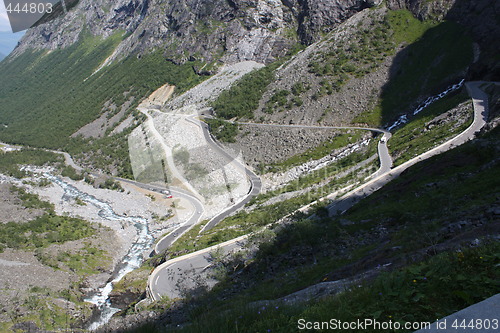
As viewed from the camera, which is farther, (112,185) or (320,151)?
(112,185)

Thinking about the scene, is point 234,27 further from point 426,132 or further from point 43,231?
point 43,231

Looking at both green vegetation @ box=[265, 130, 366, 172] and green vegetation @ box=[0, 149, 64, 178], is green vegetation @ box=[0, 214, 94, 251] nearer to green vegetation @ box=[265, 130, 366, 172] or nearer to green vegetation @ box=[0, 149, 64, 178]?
green vegetation @ box=[265, 130, 366, 172]

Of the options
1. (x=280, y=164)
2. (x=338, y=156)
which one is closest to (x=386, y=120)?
(x=338, y=156)

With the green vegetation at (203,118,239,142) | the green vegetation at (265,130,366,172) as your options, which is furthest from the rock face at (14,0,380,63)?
the green vegetation at (265,130,366,172)

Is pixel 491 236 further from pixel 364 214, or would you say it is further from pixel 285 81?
pixel 285 81

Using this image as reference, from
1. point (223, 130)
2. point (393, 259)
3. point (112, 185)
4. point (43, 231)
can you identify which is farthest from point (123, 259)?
point (393, 259)

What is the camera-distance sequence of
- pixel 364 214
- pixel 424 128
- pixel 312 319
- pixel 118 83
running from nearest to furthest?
pixel 312 319, pixel 364 214, pixel 424 128, pixel 118 83

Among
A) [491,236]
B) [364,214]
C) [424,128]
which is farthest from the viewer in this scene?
[424,128]
